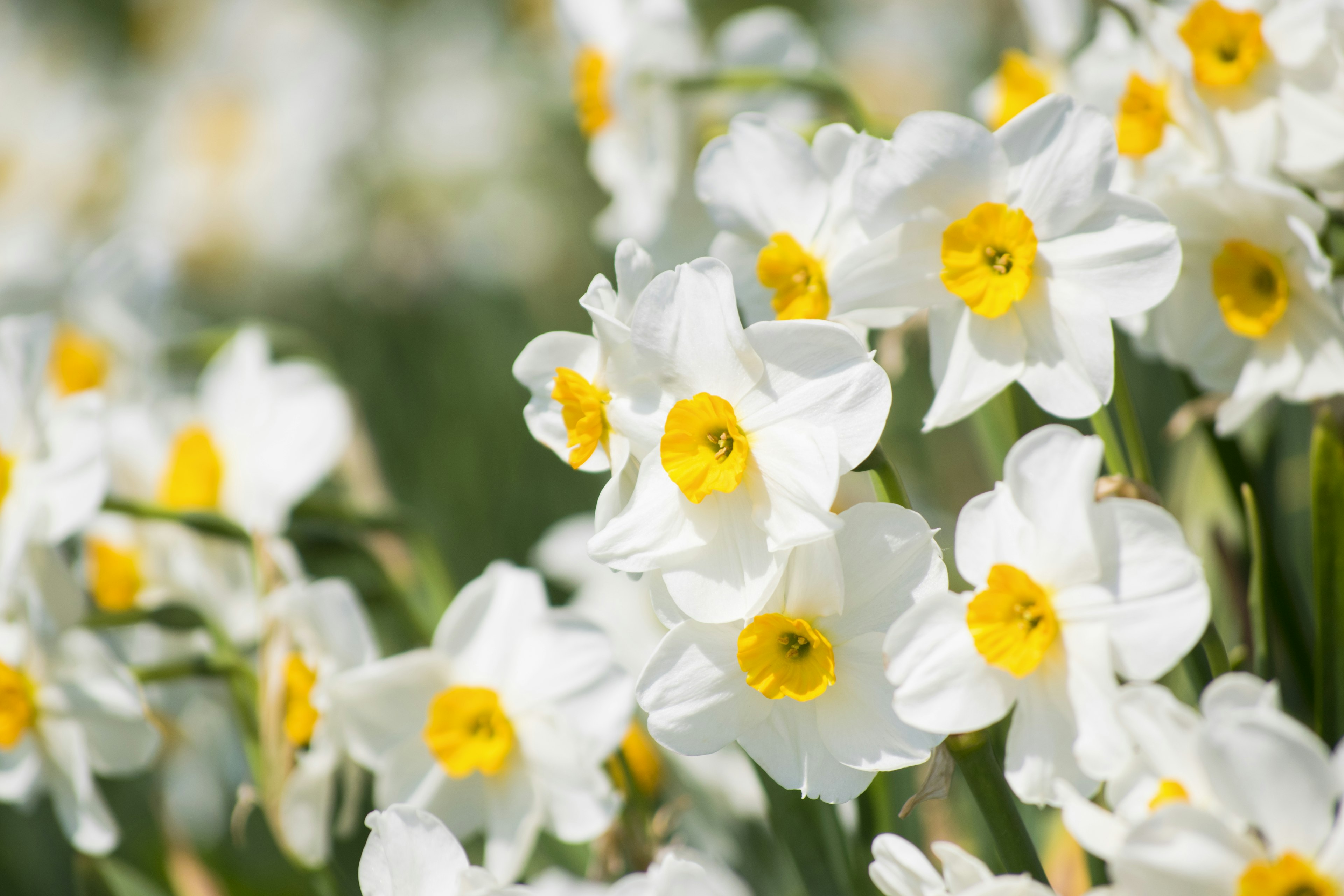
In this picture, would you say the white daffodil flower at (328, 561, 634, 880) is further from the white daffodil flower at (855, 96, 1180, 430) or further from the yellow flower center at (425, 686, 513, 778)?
the white daffodil flower at (855, 96, 1180, 430)

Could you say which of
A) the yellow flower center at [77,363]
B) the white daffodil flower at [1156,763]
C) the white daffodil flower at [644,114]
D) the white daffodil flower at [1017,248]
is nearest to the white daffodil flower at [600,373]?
the white daffodil flower at [1017,248]

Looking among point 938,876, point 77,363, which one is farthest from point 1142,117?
point 77,363

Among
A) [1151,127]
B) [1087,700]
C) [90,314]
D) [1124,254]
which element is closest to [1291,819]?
[1087,700]

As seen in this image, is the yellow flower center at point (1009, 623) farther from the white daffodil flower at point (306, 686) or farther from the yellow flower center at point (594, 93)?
the yellow flower center at point (594, 93)

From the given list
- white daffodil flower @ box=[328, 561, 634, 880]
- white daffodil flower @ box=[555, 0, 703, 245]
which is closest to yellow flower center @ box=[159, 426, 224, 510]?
white daffodil flower @ box=[328, 561, 634, 880]

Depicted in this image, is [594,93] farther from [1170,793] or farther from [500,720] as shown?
[1170,793]
